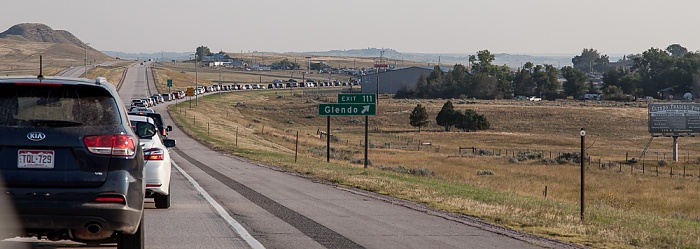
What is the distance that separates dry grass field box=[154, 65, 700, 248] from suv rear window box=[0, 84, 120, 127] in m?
7.86

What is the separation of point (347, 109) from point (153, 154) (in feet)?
93.7

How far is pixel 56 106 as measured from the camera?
323 inches

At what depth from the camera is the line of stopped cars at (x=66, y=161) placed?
7852 mm

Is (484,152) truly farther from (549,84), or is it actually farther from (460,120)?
(549,84)

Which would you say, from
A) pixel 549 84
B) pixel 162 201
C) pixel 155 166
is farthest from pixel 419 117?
pixel 155 166

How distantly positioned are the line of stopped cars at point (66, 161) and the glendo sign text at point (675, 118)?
229 ft

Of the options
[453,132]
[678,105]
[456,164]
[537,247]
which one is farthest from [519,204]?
[453,132]

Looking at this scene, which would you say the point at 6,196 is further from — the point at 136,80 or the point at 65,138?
the point at 136,80

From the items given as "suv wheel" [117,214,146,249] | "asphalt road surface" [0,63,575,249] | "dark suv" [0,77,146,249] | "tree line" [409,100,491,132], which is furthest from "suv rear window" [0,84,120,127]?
"tree line" [409,100,491,132]

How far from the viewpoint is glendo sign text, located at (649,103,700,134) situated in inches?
2837

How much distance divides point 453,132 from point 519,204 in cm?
8365

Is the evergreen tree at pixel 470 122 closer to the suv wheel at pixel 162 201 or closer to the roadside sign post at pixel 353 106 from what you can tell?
the roadside sign post at pixel 353 106

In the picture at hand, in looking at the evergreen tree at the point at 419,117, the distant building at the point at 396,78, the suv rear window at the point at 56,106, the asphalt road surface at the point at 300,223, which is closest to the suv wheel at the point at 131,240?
the suv rear window at the point at 56,106

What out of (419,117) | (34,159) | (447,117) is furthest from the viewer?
(447,117)
